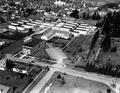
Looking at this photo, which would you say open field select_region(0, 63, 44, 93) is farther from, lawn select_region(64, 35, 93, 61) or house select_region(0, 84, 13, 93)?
lawn select_region(64, 35, 93, 61)

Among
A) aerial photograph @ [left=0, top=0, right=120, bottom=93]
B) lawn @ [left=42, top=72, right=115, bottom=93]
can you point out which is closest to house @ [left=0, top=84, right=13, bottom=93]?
aerial photograph @ [left=0, top=0, right=120, bottom=93]

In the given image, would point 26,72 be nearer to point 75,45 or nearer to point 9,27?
point 75,45

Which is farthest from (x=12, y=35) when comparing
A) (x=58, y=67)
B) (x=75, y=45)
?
(x=58, y=67)

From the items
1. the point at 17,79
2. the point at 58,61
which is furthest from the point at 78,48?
the point at 17,79

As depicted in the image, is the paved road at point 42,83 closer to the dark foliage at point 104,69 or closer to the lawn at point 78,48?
the dark foliage at point 104,69

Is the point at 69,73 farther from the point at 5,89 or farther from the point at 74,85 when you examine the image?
the point at 5,89

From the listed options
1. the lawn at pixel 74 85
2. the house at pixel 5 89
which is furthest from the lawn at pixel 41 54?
the house at pixel 5 89

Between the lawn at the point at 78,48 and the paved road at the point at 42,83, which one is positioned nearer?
the paved road at the point at 42,83

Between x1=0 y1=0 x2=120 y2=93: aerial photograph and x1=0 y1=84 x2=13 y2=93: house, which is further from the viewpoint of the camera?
x1=0 y1=0 x2=120 y2=93: aerial photograph
